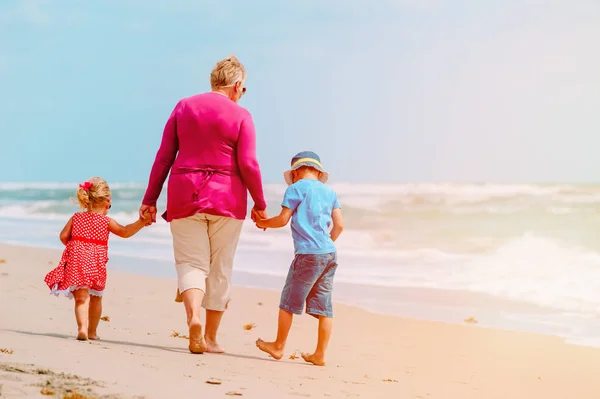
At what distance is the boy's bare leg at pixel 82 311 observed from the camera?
5.18 metres

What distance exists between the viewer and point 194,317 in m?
4.83

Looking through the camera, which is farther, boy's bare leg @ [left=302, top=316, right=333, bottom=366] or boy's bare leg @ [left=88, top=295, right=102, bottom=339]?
boy's bare leg @ [left=88, top=295, right=102, bottom=339]

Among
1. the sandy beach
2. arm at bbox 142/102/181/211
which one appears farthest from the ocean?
arm at bbox 142/102/181/211

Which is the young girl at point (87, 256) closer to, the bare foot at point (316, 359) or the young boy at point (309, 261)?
the young boy at point (309, 261)

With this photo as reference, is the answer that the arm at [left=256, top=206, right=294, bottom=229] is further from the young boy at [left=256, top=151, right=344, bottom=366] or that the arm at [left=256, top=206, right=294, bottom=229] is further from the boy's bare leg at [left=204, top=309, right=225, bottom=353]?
the boy's bare leg at [left=204, top=309, right=225, bottom=353]

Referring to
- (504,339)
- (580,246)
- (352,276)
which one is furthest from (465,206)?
(504,339)

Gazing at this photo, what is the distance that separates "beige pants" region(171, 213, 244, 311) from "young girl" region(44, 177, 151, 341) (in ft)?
1.16

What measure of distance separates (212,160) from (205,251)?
1.87 feet

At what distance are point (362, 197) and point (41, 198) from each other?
15.7 m

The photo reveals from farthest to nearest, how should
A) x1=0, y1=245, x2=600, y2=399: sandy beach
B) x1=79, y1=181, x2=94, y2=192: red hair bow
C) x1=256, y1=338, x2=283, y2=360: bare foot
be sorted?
x1=79, y1=181, x2=94, y2=192: red hair bow < x1=256, y1=338, x2=283, y2=360: bare foot < x1=0, y1=245, x2=600, y2=399: sandy beach

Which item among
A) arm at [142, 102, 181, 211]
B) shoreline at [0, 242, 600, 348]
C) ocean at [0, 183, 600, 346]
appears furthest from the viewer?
ocean at [0, 183, 600, 346]

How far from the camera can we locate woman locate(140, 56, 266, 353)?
4.90m

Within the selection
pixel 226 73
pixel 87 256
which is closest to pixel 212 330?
pixel 87 256

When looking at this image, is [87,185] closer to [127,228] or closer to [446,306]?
[127,228]
